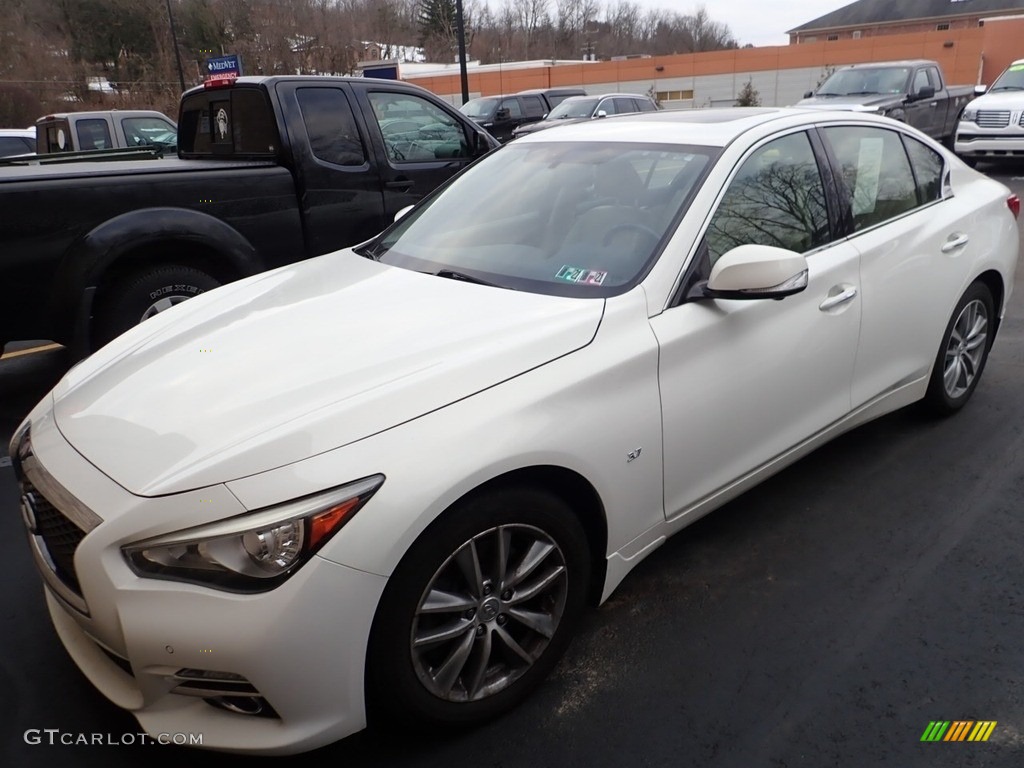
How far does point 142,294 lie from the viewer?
475 cm

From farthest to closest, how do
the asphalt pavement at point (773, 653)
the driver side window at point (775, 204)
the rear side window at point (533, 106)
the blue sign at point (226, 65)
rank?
1. the rear side window at point (533, 106)
2. the blue sign at point (226, 65)
3. the driver side window at point (775, 204)
4. the asphalt pavement at point (773, 653)

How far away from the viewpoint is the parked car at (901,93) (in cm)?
1403

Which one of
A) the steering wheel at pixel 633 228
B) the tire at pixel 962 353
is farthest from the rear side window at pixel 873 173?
the steering wheel at pixel 633 228

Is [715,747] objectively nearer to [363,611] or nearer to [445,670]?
[445,670]

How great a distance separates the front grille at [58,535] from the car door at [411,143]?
392 cm

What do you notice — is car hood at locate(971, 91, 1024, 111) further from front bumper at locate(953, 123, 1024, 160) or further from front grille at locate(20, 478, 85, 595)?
front grille at locate(20, 478, 85, 595)

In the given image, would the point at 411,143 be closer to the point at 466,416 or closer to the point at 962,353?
the point at 962,353

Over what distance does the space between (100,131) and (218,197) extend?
8659 mm

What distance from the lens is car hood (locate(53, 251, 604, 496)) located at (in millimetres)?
2020

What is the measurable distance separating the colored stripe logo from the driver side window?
5.29 ft

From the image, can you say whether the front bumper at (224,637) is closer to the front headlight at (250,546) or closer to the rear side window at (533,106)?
the front headlight at (250,546)

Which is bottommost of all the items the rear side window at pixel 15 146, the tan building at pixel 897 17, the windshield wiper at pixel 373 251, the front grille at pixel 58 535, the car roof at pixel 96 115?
the front grille at pixel 58 535

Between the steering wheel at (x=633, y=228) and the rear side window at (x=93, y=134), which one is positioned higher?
the rear side window at (x=93, y=134)

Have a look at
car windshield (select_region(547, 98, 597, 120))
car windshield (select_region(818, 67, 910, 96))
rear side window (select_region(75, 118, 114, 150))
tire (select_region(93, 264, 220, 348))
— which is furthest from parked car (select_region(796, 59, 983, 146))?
tire (select_region(93, 264, 220, 348))
